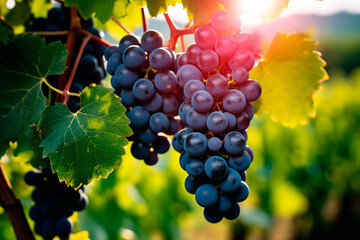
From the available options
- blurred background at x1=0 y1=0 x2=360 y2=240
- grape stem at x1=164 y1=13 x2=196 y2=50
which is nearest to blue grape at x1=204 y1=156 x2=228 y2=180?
grape stem at x1=164 y1=13 x2=196 y2=50

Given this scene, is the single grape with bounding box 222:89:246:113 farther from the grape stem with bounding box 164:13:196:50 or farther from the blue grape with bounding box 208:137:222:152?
the grape stem with bounding box 164:13:196:50

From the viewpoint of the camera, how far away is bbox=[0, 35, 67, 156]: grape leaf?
2.43ft

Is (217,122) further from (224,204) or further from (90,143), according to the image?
(90,143)

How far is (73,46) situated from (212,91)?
489 mm

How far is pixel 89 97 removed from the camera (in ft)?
2.40

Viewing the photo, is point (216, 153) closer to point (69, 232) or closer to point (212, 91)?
point (212, 91)

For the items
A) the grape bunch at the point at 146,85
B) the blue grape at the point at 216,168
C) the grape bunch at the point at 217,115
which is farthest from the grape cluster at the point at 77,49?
the blue grape at the point at 216,168

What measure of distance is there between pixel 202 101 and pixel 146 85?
16 cm

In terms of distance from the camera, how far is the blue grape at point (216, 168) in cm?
61

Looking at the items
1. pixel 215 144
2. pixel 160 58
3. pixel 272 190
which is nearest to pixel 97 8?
pixel 160 58

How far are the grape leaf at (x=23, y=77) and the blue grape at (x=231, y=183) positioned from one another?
1.45ft

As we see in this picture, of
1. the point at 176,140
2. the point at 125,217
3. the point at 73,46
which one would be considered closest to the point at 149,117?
the point at 176,140

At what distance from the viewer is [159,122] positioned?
0.75 metres

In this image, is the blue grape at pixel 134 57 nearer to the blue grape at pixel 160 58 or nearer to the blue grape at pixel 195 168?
the blue grape at pixel 160 58
